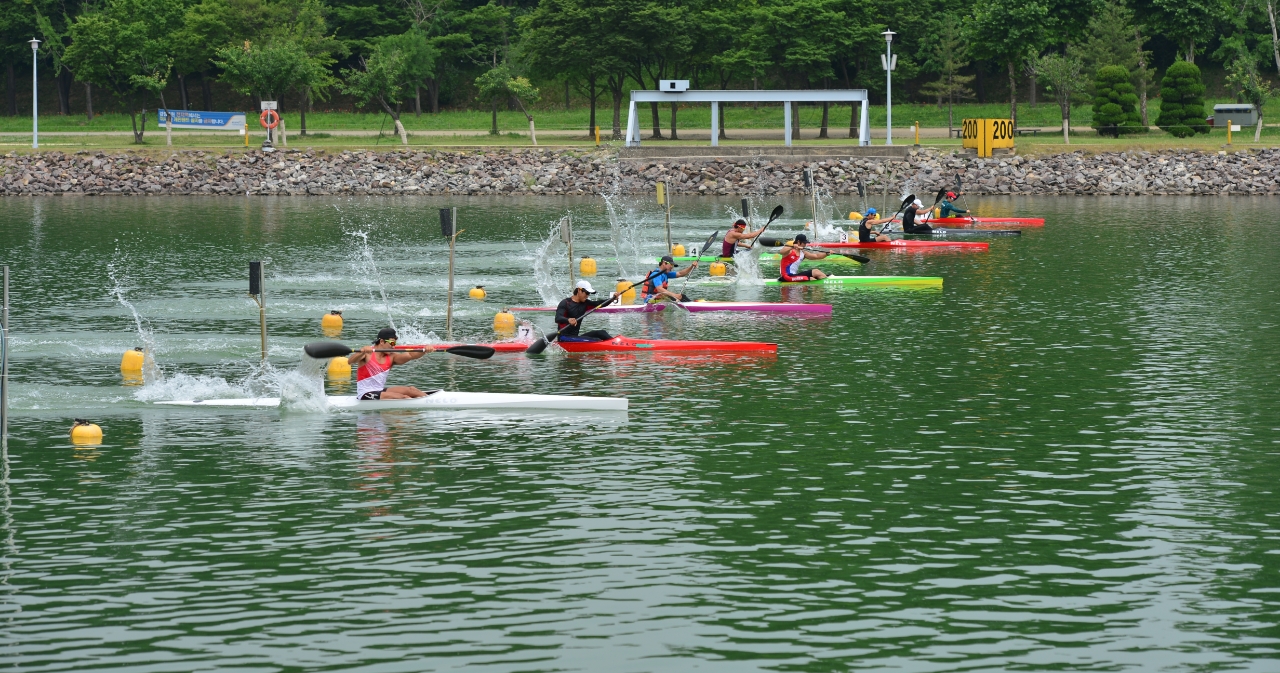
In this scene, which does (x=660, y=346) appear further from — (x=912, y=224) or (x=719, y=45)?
(x=719, y=45)

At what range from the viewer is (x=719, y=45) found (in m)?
85.8

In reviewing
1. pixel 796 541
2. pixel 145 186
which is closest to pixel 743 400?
pixel 796 541

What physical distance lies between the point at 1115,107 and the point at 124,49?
178 ft

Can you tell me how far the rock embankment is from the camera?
6856cm

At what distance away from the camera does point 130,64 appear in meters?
82.8

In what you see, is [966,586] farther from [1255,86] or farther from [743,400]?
[1255,86]

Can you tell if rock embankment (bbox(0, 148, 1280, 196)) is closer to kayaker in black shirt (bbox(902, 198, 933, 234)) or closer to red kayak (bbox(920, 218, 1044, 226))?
red kayak (bbox(920, 218, 1044, 226))

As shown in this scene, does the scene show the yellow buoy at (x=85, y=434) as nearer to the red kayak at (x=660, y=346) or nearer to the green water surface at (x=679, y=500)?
the green water surface at (x=679, y=500)

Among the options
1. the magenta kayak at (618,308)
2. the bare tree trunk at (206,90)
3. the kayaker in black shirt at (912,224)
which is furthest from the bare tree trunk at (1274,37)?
the bare tree trunk at (206,90)

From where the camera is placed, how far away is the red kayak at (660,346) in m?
26.8

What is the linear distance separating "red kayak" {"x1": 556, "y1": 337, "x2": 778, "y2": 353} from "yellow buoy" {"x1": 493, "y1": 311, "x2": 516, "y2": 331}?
376 centimetres

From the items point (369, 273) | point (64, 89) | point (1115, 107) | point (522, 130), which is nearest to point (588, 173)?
point (522, 130)

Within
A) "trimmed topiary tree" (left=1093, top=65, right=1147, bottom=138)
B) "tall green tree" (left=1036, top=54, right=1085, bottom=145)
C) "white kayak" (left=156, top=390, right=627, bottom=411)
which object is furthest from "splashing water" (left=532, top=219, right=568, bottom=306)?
"trimmed topiary tree" (left=1093, top=65, right=1147, bottom=138)

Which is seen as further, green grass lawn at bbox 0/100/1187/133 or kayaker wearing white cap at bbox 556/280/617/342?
green grass lawn at bbox 0/100/1187/133
